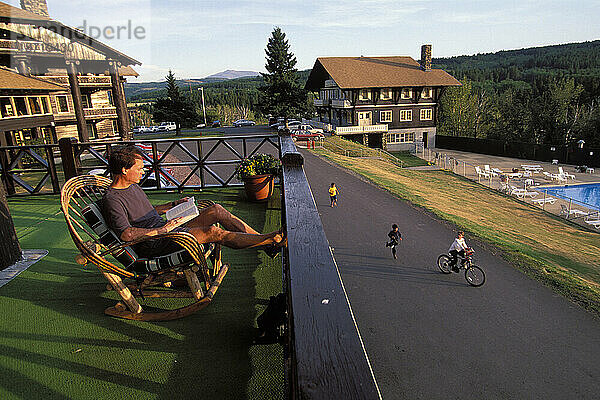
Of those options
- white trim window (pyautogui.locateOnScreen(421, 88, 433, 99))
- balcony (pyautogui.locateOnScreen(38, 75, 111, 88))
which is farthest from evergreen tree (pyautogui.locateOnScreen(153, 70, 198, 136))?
white trim window (pyautogui.locateOnScreen(421, 88, 433, 99))

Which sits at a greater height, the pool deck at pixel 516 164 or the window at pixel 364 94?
the window at pixel 364 94

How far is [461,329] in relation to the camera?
720cm

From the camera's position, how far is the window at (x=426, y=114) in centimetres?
4695

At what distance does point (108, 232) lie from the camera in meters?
3.50

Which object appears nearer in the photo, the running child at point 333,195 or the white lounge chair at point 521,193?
the running child at point 333,195

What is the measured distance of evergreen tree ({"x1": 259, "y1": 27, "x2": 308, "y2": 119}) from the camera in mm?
47156

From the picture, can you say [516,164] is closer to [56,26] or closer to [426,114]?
[426,114]

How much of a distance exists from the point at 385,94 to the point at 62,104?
114 ft

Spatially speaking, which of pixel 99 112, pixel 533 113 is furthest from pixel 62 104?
pixel 533 113

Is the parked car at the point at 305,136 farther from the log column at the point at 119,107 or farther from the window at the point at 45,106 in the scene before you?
the window at the point at 45,106

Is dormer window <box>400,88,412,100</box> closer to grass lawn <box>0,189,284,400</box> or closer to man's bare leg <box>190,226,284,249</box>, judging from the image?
grass lawn <box>0,189,284,400</box>

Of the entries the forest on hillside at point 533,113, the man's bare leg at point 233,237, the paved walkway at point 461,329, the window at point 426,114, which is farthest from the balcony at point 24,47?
the forest on hillside at point 533,113

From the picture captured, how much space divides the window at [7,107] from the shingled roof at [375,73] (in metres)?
30.9

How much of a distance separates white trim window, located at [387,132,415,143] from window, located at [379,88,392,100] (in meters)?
4.70
